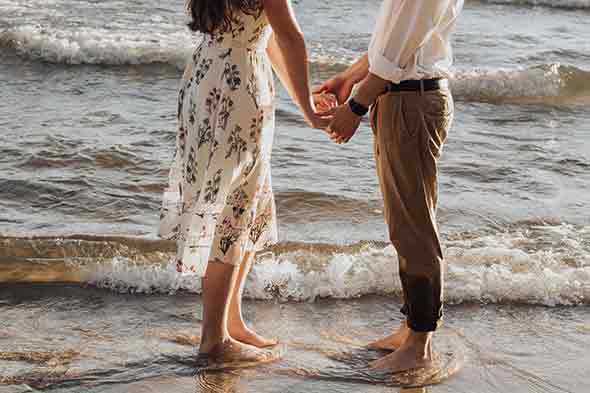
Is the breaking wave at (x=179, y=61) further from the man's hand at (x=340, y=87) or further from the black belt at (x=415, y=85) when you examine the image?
the black belt at (x=415, y=85)

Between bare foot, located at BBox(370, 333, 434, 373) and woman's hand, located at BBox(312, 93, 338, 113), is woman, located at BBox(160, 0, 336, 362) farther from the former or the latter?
Result: bare foot, located at BBox(370, 333, 434, 373)

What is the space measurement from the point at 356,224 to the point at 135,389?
2.40m

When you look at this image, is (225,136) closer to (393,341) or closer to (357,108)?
(357,108)

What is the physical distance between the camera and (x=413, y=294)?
11.9ft

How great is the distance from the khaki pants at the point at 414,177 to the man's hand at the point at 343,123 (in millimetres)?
73

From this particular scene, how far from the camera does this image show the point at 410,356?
3.73 metres

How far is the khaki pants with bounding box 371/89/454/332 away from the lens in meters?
3.43

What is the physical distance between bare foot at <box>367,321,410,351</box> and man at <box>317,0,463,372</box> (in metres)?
0.24

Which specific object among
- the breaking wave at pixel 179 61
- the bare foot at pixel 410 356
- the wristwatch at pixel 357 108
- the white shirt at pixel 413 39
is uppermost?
the white shirt at pixel 413 39

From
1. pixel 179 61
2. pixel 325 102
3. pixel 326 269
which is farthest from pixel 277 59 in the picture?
pixel 179 61

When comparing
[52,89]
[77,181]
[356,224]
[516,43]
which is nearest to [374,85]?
[356,224]

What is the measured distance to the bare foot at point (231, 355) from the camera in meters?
3.72

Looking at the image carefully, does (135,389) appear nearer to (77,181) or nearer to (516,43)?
(77,181)

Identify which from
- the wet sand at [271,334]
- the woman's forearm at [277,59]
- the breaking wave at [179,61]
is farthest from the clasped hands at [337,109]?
the breaking wave at [179,61]
